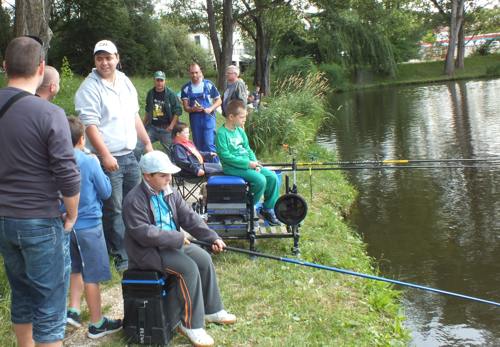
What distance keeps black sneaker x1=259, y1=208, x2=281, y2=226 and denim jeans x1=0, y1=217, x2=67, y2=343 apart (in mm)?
2924

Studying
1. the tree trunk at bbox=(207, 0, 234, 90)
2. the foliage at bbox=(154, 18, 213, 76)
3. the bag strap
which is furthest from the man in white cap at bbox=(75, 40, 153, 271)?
the foliage at bbox=(154, 18, 213, 76)

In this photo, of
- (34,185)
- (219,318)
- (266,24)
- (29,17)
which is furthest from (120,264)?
Result: (266,24)

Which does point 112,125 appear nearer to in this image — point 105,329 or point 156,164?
point 156,164

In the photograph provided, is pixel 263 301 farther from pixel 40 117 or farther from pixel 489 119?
pixel 489 119

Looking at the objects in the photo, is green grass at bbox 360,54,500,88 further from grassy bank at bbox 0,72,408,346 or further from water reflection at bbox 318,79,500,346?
grassy bank at bbox 0,72,408,346

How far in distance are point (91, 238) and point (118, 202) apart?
0.91 m

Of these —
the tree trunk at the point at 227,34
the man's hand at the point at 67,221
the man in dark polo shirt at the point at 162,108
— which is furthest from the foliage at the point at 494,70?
the man's hand at the point at 67,221

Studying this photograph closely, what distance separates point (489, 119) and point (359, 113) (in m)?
6.72

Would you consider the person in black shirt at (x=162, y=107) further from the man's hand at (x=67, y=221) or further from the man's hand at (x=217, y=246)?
the man's hand at (x=67, y=221)

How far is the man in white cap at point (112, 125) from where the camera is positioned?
14.2ft

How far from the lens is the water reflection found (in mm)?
4895

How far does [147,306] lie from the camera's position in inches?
138

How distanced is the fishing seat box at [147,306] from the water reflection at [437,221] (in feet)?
6.99

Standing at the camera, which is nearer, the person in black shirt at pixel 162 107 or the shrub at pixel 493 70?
the person in black shirt at pixel 162 107
